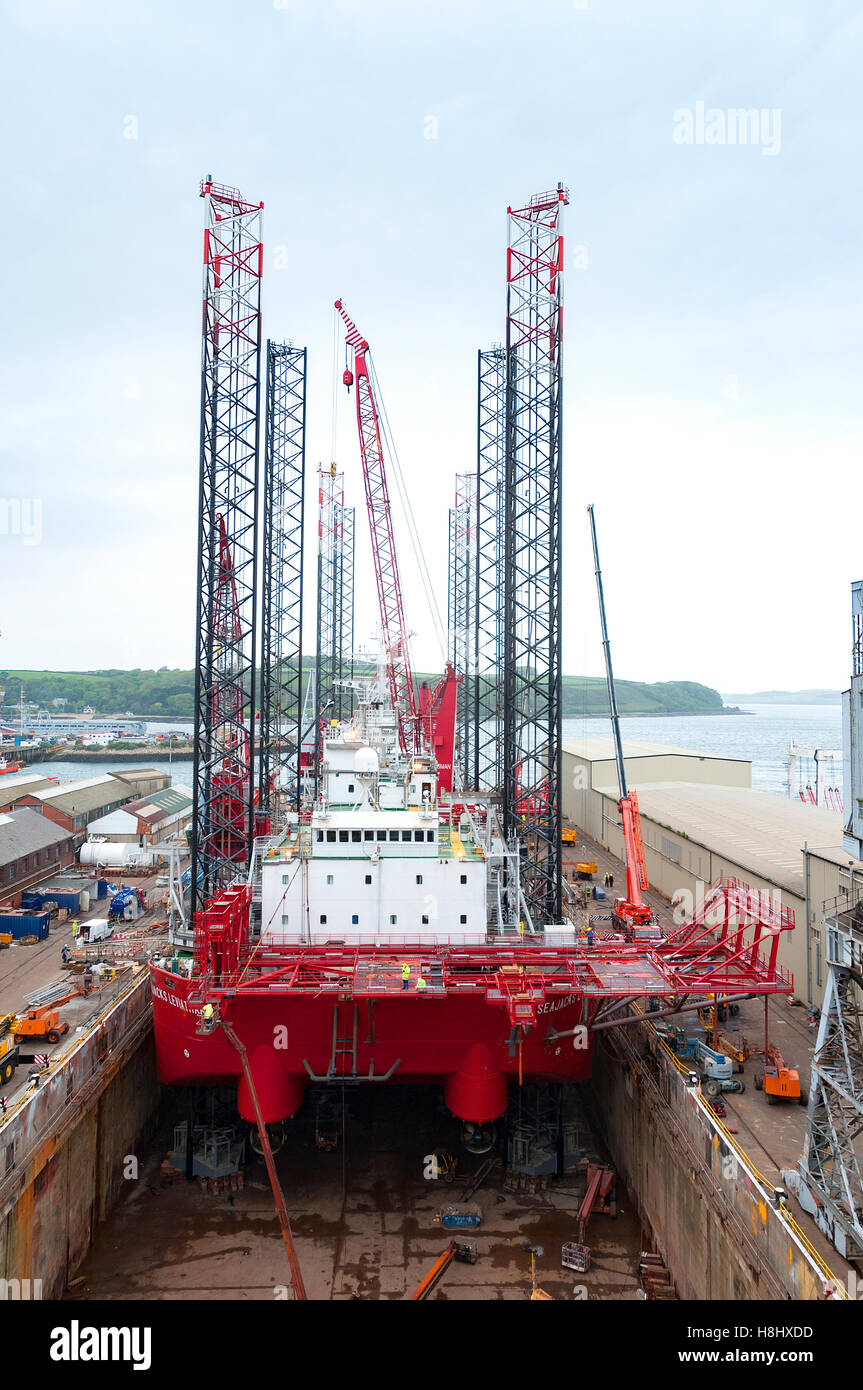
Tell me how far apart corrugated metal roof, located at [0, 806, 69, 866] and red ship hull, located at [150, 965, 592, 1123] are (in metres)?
22.2

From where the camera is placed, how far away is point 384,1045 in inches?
836

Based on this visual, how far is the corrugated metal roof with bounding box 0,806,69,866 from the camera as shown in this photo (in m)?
39.9

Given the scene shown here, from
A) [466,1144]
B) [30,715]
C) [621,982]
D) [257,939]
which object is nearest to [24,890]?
[257,939]

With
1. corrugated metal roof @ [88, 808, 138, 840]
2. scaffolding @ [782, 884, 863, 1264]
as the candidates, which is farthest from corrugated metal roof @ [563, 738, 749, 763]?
scaffolding @ [782, 884, 863, 1264]

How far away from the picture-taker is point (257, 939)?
22766 millimetres

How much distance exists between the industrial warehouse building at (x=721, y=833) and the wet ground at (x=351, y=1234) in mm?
9933

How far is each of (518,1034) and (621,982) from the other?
3.14 meters

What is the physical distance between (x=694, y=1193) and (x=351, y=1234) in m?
9.12

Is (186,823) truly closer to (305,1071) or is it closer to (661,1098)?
(305,1071)

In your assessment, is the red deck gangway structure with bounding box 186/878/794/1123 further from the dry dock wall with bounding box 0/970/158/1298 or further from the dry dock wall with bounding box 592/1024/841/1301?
the dry dock wall with bounding box 0/970/158/1298

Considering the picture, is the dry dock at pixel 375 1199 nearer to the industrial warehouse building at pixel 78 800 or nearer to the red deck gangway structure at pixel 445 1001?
the red deck gangway structure at pixel 445 1001

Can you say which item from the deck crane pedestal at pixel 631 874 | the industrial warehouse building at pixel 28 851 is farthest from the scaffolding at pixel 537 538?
the industrial warehouse building at pixel 28 851

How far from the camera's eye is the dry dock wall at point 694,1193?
13.4m

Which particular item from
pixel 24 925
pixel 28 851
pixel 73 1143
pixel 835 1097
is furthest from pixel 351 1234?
pixel 28 851
